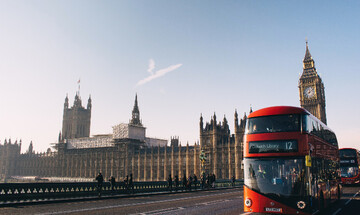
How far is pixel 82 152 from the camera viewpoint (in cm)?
12325

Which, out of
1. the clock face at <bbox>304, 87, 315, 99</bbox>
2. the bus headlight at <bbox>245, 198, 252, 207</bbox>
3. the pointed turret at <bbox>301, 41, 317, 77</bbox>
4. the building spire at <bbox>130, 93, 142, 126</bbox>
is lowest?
the bus headlight at <bbox>245, 198, 252, 207</bbox>

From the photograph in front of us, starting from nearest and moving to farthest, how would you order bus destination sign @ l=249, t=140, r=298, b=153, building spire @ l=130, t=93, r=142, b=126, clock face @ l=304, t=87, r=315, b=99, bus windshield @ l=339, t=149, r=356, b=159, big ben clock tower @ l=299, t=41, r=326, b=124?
bus destination sign @ l=249, t=140, r=298, b=153 → bus windshield @ l=339, t=149, r=356, b=159 → big ben clock tower @ l=299, t=41, r=326, b=124 → clock face @ l=304, t=87, r=315, b=99 → building spire @ l=130, t=93, r=142, b=126

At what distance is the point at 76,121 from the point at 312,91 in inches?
5005

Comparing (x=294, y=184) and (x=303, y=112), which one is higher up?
(x=303, y=112)

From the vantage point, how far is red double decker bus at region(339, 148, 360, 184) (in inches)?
1150

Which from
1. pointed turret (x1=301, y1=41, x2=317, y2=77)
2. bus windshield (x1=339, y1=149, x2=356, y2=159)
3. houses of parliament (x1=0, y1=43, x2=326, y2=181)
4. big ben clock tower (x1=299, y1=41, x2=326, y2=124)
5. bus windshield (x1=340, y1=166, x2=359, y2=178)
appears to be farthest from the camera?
pointed turret (x1=301, y1=41, x2=317, y2=77)

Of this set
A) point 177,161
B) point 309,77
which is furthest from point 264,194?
point 309,77

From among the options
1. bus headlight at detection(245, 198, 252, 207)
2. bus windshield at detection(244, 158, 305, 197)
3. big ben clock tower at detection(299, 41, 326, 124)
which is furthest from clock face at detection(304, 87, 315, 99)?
bus headlight at detection(245, 198, 252, 207)

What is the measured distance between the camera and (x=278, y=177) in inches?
440

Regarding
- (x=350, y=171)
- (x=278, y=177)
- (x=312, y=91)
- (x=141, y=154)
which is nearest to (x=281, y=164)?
(x=278, y=177)

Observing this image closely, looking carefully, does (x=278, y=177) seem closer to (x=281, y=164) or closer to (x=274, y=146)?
(x=281, y=164)

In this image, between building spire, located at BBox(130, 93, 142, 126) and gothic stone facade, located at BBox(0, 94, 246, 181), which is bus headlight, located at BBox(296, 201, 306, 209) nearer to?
gothic stone facade, located at BBox(0, 94, 246, 181)

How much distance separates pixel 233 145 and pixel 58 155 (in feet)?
303

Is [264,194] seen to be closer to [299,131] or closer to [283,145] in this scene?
[283,145]
